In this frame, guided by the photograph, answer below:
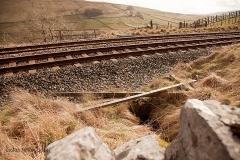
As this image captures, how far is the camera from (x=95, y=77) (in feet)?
21.4

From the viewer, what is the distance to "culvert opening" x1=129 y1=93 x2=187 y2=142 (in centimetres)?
401

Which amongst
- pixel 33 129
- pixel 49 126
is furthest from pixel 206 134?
pixel 33 129

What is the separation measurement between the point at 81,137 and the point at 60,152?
0.24 meters

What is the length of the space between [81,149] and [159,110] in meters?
3.39

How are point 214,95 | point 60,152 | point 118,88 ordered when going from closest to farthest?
1. point 60,152
2. point 214,95
3. point 118,88

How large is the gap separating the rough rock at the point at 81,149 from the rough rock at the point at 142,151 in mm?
240

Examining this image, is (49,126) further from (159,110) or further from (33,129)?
(159,110)

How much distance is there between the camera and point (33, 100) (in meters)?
4.48

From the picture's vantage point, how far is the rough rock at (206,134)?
1264 mm

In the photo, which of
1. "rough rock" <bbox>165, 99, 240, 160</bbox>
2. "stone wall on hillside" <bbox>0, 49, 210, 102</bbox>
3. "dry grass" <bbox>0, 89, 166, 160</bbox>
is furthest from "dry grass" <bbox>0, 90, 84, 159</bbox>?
"rough rock" <bbox>165, 99, 240, 160</bbox>

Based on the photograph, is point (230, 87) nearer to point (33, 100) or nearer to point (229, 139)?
point (229, 139)

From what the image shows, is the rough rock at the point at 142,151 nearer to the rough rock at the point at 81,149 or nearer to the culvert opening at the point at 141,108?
the rough rock at the point at 81,149

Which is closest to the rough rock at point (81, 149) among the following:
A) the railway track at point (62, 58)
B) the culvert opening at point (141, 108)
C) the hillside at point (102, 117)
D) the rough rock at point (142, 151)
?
the rough rock at point (142, 151)

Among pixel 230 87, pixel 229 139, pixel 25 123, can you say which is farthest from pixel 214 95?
pixel 25 123
